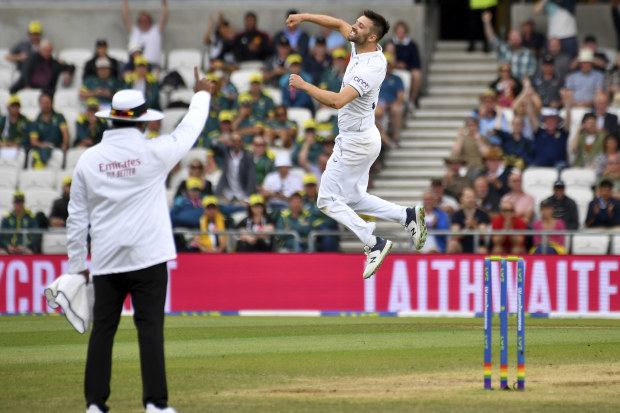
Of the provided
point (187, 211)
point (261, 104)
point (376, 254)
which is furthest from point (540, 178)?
point (376, 254)

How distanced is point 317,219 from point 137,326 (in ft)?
31.0

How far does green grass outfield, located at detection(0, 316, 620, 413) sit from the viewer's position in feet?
27.9

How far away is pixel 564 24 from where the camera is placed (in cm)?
2030

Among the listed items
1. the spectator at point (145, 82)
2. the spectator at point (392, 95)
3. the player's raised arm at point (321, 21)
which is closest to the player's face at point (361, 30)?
the player's raised arm at point (321, 21)

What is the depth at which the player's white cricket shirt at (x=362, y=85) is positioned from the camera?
1011cm

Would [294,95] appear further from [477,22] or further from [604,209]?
[604,209]

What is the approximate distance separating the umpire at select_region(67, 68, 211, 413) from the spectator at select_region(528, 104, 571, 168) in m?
11.4

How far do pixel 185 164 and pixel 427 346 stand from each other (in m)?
8.29

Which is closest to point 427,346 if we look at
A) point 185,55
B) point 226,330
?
point 226,330

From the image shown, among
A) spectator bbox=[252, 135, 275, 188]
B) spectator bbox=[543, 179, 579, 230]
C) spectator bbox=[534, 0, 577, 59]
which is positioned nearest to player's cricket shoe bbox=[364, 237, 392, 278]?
spectator bbox=[543, 179, 579, 230]

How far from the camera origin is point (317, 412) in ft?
26.5

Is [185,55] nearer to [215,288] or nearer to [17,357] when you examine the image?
[215,288]

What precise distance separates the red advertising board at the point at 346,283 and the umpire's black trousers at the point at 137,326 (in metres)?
8.76

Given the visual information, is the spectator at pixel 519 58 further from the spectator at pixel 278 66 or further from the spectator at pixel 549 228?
the spectator at pixel 549 228
